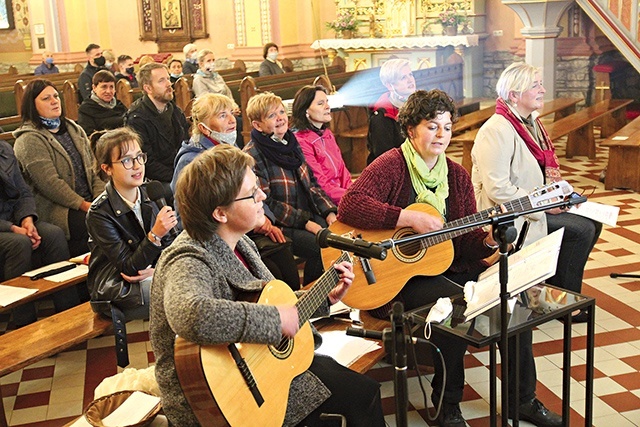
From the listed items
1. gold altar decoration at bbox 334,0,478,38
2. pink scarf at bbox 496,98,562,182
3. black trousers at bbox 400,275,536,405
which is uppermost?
gold altar decoration at bbox 334,0,478,38

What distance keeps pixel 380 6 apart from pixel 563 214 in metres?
10.1

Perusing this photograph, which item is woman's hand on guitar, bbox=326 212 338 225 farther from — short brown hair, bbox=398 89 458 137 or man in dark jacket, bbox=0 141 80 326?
man in dark jacket, bbox=0 141 80 326

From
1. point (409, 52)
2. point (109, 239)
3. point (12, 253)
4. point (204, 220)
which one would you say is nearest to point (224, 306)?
point (204, 220)

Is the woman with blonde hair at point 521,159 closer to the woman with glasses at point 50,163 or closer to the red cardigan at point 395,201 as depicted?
the red cardigan at point 395,201

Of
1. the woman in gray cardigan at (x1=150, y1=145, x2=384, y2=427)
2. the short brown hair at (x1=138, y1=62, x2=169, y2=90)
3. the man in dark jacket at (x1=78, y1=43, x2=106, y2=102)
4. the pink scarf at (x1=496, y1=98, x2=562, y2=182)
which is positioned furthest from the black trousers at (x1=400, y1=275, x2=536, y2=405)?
the man in dark jacket at (x1=78, y1=43, x2=106, y2=102)

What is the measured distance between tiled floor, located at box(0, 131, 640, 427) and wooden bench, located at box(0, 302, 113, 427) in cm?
34

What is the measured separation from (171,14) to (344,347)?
1402cm

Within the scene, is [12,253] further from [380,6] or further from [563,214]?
[380,6]

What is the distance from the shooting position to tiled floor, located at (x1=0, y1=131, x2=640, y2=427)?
11.8 feet

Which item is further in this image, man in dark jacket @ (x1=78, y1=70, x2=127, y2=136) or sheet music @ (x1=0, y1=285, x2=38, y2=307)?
man in dark jacket @ (x1=78, y1=70, x2=127, y2=136)

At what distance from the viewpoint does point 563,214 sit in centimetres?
466

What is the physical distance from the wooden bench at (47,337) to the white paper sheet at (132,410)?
0.64 metres

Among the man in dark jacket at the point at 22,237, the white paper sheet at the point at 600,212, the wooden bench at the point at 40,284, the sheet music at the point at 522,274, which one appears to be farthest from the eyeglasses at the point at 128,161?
the white paper sheet at the point at 600,212

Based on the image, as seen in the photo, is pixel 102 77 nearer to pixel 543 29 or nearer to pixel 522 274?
pixel 522 274
